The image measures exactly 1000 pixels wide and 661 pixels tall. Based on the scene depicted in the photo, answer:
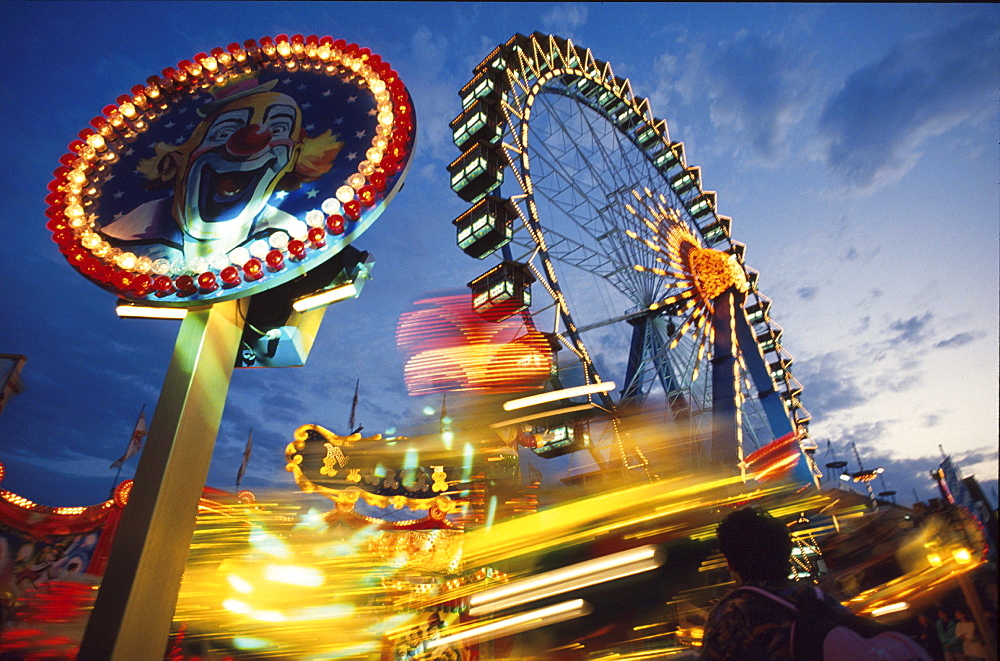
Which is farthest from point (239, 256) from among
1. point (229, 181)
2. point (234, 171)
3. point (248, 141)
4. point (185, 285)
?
point (248, 141)

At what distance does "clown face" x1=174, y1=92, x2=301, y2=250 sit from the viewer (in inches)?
180

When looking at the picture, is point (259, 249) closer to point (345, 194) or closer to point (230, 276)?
point (230, 276)

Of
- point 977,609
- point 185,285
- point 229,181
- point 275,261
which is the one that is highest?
point 229,181

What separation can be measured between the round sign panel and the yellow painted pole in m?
0.49

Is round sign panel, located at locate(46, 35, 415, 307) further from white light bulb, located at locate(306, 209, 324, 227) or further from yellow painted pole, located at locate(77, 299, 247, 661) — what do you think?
yellow painted pole, located at locate(77, 299, 247, 661)

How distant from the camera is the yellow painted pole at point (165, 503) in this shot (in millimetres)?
3178

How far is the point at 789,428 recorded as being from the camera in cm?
1891

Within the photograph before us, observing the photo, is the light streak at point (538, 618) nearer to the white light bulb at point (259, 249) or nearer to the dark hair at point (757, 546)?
the dark hair at point (757, 546)

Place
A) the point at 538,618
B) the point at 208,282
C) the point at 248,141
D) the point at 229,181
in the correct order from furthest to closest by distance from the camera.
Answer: the point at 248,141, the point at 229,181, the point at 538,618, the point at 208,282

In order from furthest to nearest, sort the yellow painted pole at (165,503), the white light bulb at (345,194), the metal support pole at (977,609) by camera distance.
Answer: the metal support pole at (977,609), the white light bulb at (345,194), the yellow painted pole at (165,503)

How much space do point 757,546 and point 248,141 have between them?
Answer: 5.42 m

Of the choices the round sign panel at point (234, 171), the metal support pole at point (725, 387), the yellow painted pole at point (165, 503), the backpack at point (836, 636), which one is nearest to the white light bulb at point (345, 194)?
the round sign panel at point (234, 171)

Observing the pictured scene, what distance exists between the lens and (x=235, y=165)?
4895 millimetres

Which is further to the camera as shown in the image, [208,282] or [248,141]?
[248,141]
